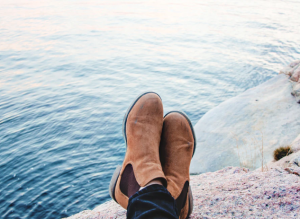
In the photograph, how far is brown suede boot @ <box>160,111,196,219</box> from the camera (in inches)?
64.0

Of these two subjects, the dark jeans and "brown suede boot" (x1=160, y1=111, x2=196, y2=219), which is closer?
the dark jeans

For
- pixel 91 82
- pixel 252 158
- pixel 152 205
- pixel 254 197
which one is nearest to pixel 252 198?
pixel 254 197

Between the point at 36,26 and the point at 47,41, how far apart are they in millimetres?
3120

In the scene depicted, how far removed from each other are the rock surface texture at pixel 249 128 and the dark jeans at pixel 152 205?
1.79 metres

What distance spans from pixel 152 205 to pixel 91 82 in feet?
18.0

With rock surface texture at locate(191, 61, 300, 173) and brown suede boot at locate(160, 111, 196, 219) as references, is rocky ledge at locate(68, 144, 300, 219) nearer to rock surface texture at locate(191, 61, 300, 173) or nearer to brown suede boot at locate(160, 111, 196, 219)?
brown suede boot at locate(160, 111, 196, 219)

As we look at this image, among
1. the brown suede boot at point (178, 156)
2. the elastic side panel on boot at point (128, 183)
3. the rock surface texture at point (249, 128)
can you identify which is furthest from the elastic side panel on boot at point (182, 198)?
the rock surface texture at point (249, 128)

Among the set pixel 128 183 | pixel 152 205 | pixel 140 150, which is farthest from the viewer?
pixel 140 150

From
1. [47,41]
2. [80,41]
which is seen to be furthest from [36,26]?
[80,41]

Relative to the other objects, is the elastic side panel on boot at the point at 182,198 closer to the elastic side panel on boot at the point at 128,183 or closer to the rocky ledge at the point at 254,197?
the rocky ledge at the point at 254,197

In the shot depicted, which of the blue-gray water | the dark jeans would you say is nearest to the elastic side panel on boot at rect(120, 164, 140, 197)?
the dark jeans

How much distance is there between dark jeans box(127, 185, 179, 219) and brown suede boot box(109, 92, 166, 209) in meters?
0.12

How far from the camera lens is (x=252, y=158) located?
3.03 metres

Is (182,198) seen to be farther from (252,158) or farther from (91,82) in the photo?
(91,82)
